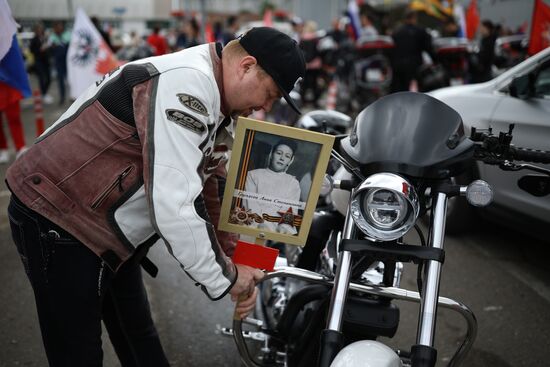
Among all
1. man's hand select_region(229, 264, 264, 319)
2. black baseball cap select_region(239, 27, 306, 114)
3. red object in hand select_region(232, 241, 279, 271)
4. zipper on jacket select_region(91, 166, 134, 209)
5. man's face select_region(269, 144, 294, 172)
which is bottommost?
man's hand select_region(229, 264, 264, 319)

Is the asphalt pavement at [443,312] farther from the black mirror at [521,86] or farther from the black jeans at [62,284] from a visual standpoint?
the black mirror at [521,86]

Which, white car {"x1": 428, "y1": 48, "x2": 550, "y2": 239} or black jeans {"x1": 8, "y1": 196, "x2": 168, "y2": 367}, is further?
white car {"x1": 428, "y1": 48, "x2": 550, "y2": 239}

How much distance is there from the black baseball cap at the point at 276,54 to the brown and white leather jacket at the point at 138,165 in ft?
0.44

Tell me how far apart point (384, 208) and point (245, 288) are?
0.51 metres

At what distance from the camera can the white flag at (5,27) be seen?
A: 3463 millimetres

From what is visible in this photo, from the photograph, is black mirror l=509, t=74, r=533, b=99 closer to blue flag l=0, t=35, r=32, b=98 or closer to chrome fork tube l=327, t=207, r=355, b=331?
chrome fork tube l=327, t=207, r=355, b=331

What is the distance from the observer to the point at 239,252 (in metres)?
1.75

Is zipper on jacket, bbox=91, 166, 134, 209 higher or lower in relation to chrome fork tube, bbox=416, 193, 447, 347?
higher

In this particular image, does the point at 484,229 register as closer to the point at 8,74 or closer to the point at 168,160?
the point at 168,160

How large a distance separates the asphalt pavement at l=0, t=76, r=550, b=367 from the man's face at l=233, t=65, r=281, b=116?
5.27ft

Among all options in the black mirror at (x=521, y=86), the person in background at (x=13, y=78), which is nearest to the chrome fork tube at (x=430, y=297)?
the black mirror at (x=521, y=86)

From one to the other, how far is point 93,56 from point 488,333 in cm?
643

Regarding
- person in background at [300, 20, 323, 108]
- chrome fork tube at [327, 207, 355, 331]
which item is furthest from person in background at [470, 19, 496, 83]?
chrome fork tube at [327, 207, 355, 331]

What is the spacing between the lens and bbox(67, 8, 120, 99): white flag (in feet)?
24.5
